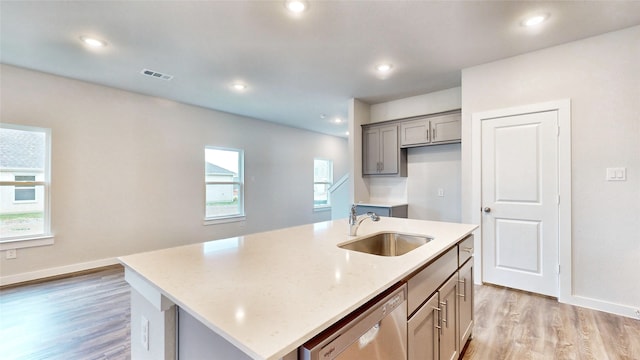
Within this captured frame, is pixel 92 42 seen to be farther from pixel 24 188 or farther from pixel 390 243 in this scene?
pixel 390 243

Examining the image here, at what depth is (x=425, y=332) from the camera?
52.3 inches

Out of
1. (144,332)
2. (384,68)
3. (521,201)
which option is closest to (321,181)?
(384,68)

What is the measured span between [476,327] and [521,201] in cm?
154

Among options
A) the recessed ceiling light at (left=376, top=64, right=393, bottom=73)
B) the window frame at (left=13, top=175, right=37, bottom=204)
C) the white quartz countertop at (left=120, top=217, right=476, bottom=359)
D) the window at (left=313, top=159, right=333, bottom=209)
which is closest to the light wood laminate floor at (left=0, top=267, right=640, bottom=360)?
the window frame at (left=13, top=175, right=37, bottom=204)

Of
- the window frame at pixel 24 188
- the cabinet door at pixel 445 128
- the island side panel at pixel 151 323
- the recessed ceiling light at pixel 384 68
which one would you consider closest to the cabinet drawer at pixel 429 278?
the island side panel at pixel 151 323

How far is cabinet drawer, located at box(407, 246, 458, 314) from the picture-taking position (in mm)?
1205

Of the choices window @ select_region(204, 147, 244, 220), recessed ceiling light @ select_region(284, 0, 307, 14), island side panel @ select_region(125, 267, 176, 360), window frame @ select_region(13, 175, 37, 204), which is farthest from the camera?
window @ select_region(204, 147, 244, 220)

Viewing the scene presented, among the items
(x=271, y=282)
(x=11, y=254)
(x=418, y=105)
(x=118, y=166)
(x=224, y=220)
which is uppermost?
(x=418, y=105)

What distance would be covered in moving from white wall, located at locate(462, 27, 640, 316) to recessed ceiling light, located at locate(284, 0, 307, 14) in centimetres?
255

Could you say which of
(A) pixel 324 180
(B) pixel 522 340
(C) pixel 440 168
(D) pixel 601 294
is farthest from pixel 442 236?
(A) pixel 324 180

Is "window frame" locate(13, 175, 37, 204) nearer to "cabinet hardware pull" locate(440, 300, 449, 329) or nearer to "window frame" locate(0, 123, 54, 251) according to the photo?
"window frame" locate(0, 123, 54, 251)

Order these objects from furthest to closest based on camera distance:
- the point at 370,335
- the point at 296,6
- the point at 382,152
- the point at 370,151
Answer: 1. the point at 370,151
2. the point at 382,152
3. the point at 296,6
4. the point at 370,335

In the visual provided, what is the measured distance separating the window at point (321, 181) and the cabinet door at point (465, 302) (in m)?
5.34

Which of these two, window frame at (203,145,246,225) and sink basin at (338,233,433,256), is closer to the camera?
sink basin at (338,233,433,256)
